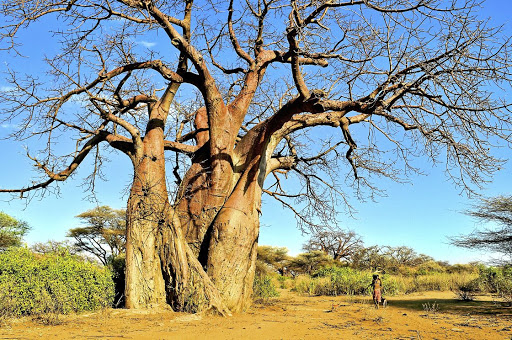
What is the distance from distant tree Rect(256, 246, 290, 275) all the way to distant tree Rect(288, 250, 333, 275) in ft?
2.14

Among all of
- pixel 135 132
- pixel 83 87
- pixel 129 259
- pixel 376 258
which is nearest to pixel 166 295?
pixel 129 259

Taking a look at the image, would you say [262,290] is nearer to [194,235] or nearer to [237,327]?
[194,235]

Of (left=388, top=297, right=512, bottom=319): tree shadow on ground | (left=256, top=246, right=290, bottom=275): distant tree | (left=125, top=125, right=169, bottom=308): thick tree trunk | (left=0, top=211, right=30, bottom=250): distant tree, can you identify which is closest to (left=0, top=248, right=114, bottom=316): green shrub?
(left=125, top=125, right=169, bottom=308): thick tree trunk

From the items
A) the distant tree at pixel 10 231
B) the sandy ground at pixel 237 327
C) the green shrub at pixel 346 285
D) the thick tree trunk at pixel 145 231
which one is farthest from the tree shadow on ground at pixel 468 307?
the distant tree at pixel 10 231

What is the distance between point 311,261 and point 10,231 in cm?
1580

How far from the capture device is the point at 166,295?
6.64 meters

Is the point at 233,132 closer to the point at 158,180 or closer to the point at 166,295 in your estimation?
the point at 158,180

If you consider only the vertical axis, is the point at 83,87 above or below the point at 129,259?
above

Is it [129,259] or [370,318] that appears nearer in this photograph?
[370,318]

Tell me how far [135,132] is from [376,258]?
61.0ft

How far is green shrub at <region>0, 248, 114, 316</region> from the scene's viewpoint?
5741 millimetres

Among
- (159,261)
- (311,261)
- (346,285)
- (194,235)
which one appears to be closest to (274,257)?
(311,261)

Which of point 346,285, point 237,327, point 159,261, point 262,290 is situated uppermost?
point 159,261

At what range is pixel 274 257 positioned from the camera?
80.4 ft
